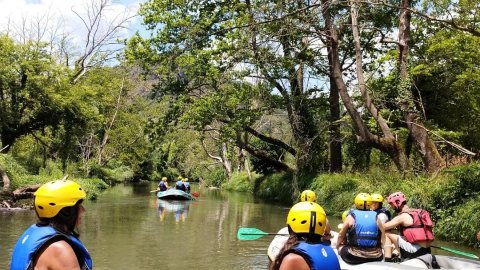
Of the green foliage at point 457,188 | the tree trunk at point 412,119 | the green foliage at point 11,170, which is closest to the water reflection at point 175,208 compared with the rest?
the green foliage at point 11,170

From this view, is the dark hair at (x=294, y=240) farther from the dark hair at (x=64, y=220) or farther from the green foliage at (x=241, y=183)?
the green foliage at (x=241, y=183)

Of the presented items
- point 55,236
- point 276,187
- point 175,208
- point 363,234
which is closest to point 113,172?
point 276,187

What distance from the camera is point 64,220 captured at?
2945 millimetres

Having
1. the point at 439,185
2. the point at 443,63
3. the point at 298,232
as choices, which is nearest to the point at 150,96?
the point at 443,63

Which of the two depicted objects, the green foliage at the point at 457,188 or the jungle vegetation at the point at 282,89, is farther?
the jungle vegetation at the point at 282,89

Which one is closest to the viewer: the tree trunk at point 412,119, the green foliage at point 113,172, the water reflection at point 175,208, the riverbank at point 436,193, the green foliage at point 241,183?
the riverbank at point 436,193

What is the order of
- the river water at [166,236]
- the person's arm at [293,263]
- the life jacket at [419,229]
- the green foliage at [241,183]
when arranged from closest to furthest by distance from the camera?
the person's arm at [293,263], the life jacket at [419,229], the river water at [166,236], the green foliage at [241,183]

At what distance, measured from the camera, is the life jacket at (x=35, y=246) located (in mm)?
2830

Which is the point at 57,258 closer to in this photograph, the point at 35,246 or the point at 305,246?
the point at 35,246

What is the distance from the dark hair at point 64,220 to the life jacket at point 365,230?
5.20 metres

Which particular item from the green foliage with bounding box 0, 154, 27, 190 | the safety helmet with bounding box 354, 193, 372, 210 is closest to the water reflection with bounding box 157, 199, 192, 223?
the green foliage with bounding box 0, 154, 27, 190

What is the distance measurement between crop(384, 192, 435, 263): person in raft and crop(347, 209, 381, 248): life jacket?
328 mm

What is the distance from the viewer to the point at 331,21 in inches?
685

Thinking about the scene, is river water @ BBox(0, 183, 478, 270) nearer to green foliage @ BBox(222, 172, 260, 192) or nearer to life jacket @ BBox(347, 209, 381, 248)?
life jacket @ BBox(347, 209, 381, 248)
